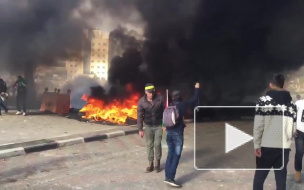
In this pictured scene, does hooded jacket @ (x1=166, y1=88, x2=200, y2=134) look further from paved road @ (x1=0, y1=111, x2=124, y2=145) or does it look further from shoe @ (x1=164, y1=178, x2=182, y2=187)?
paved road @ (x1=0, y1=111, x2=124, y2=145)

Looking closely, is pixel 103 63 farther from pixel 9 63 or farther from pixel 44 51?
pixel 9 63

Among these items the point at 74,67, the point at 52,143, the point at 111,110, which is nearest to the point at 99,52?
the point at 74,67

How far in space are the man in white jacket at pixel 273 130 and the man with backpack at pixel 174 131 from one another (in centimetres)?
131

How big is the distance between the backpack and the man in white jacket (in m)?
1.34

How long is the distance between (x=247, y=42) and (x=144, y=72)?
196 inches

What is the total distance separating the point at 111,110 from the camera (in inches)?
475

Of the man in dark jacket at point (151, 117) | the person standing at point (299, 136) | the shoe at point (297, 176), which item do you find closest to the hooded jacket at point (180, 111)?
the man in dark jacket at point (151, 117)

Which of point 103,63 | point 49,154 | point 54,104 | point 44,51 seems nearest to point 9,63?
point 44,51

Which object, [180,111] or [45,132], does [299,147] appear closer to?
[180,111]

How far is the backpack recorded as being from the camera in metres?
4.72

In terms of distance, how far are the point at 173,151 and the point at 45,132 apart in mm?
5114

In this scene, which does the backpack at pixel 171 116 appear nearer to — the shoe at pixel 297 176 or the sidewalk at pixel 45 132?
the shoe at pixel 297 176

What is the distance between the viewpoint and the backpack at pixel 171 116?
472 centimetres

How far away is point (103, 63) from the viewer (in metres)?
18.1
